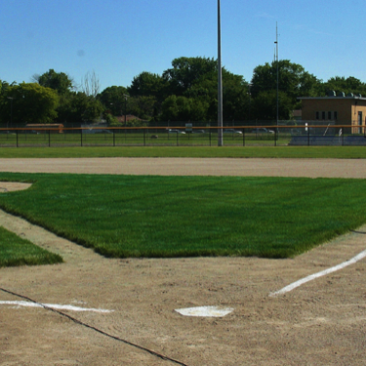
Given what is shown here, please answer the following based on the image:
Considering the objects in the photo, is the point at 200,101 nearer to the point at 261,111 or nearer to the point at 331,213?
the point at 261,111

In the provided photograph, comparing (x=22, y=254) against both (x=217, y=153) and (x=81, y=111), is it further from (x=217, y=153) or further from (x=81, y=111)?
(x=81, y=111)

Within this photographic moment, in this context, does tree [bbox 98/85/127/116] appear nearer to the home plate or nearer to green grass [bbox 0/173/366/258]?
green grass [bbox 0/173/366/258]

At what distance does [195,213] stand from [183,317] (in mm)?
5073

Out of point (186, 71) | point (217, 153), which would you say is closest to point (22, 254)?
point (217, 153)

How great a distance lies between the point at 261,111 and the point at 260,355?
9437 centimetres

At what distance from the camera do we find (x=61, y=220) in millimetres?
9086

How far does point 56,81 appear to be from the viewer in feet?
525

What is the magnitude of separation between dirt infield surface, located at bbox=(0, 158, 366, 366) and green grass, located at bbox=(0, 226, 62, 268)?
0.20 meters

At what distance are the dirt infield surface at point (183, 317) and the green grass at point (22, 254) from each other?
0.67ft

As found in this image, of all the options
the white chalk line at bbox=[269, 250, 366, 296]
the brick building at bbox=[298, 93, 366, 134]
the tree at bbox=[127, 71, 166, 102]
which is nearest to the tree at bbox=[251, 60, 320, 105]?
the tree at bbox=[127, 71, 166, 102]

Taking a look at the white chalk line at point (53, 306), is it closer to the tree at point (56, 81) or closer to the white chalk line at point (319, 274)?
the white chalk line at point (319, 274)

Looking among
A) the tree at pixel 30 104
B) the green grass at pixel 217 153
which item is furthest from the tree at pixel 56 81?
the green grass at pixel 217 153

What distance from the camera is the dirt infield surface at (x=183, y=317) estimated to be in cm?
368

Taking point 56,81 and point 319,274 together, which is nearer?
point 319,274
